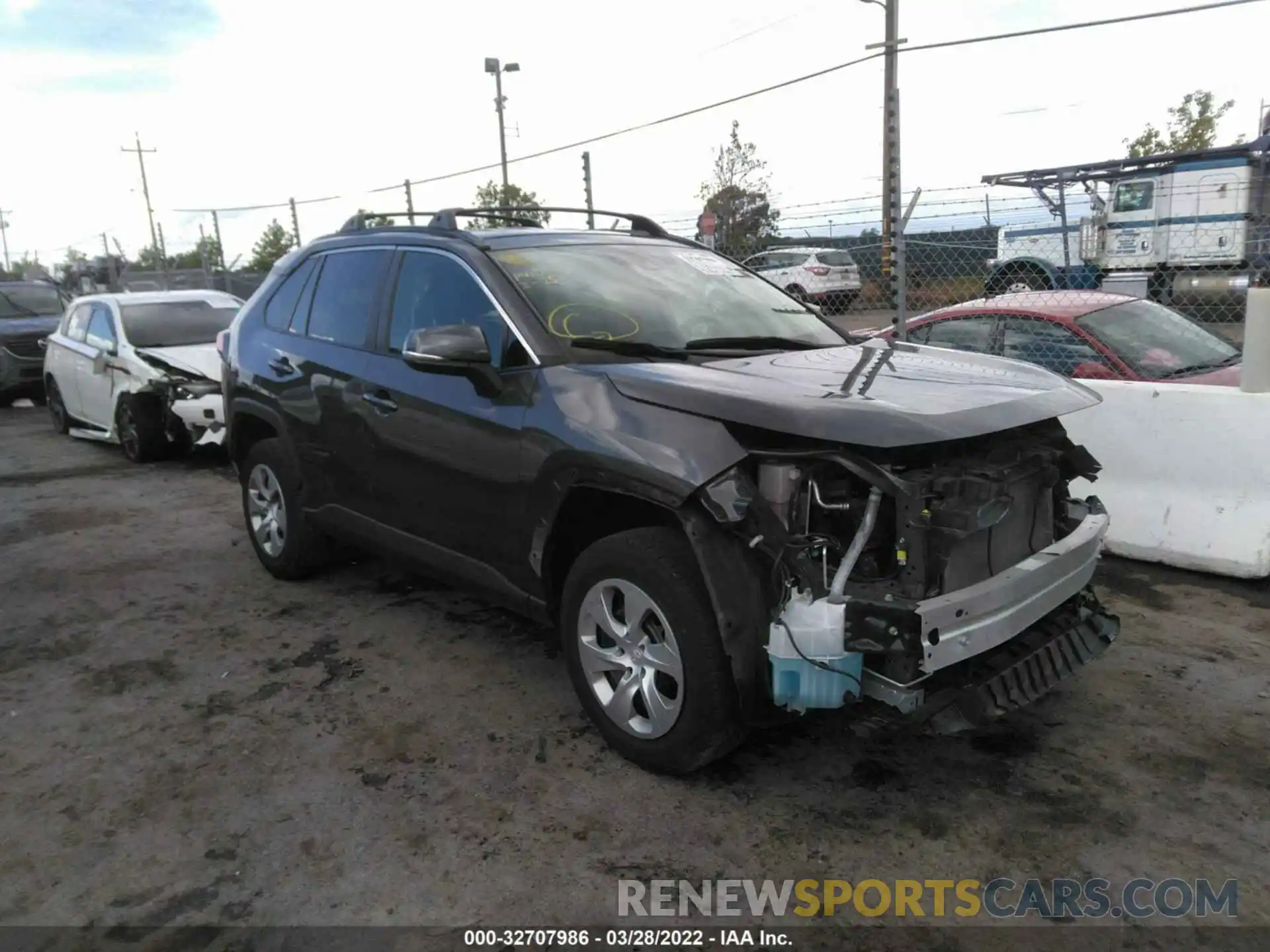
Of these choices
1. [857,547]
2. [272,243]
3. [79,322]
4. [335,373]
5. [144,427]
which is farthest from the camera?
[272,243]

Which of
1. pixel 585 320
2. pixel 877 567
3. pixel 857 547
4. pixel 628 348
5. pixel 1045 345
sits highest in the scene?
pixel 585 320

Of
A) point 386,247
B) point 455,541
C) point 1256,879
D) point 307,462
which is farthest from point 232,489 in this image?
point 1256,879

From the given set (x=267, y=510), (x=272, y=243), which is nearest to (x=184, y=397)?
(x=267, y=510)

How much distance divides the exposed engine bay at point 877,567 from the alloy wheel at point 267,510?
328 centimetres

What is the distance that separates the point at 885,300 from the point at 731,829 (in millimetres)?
5331

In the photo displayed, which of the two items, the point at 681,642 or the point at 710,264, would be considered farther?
the point at 710,264

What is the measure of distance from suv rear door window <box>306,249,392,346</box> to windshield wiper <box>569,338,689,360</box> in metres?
1.38

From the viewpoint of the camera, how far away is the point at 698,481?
289 cm

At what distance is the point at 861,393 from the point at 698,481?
0.61m

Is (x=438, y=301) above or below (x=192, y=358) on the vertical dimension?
above

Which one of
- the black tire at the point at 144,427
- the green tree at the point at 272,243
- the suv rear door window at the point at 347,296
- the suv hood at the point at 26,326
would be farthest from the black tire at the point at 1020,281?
the green tree at the point at 272,243

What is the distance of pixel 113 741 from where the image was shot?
12.1ft

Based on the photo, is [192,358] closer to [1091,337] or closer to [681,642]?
[681,642]

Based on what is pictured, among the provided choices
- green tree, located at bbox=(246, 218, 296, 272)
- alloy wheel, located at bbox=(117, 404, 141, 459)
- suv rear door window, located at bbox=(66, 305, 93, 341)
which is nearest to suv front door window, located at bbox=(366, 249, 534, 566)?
alloy wheel, located at bbox=(117, 404, 141, 459)
